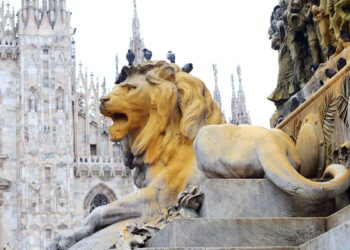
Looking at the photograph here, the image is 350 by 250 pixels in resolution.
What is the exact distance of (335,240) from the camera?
8.52ft

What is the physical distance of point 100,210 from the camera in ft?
13.1

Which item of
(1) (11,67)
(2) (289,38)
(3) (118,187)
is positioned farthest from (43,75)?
(2) (289,38)

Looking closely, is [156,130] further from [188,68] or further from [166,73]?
[188,68]

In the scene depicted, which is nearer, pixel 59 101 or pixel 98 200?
pixel 59 101

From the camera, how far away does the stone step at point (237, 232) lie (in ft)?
9.96

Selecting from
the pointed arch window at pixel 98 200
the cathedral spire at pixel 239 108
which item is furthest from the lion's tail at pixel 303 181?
the cathedral spire at pixel 239 108

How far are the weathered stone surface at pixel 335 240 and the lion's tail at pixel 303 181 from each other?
1.31 ft

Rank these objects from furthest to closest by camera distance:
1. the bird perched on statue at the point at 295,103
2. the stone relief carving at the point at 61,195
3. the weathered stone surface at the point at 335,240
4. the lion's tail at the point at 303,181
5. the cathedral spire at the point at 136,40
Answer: the cathedral spire at the point at 136,40 → the stone relief carving at the point at 61,195 → the bird perched on statue at the point at 295,103 → the lion's tail at the point at 303,181 → the weathered stone surface at the point at 335,240

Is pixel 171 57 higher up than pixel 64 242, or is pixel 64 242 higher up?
pixel 171 57

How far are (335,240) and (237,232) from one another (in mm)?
574

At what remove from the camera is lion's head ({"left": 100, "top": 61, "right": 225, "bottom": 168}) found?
3984 mm

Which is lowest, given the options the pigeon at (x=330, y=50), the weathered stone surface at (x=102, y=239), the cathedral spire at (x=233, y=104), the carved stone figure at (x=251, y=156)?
the weathered stone surface at (x=102, y=239)

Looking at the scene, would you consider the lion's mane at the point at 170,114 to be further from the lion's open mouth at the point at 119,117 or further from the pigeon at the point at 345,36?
the pigeon at the point at 345,36

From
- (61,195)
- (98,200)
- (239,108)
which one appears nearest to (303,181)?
(61,195)
